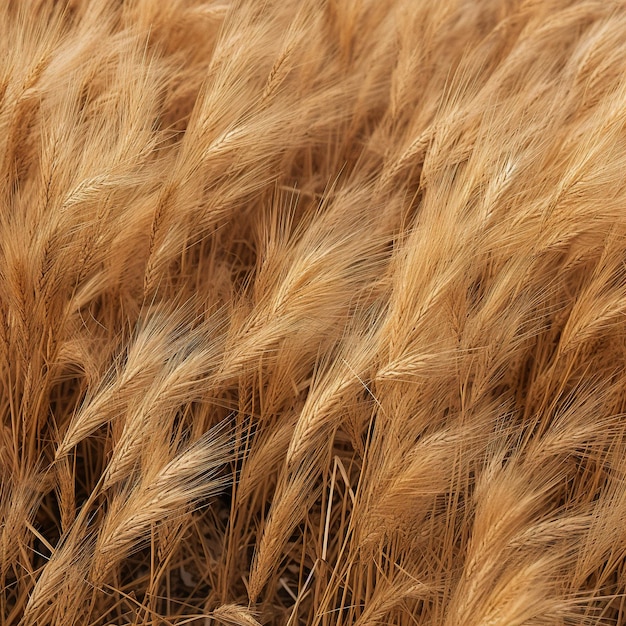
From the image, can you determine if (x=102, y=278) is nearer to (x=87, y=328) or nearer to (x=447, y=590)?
(x=87, y=328)

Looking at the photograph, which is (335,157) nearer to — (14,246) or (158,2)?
(158,2)

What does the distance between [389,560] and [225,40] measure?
1.07 m

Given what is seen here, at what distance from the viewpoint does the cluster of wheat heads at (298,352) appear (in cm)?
122

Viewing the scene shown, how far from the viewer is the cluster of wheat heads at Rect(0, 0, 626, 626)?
1.22 meters

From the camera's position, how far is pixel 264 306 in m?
1.30

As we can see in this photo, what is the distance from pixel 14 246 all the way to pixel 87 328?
0.22 meters

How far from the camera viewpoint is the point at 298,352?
4.43ft

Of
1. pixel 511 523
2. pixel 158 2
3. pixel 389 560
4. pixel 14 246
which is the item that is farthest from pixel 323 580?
pixel 158 2

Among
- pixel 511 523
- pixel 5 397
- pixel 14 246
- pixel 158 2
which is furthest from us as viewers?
pixel 158 2

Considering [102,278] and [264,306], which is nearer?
[264,306]

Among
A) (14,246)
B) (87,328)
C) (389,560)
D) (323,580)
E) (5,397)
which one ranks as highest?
(14,246)

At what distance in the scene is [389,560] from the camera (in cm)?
130

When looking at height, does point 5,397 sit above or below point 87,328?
below

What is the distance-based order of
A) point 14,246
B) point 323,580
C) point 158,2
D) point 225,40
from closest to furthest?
point 14,246 < point 323,580 < point 225,40 < point 158,2
